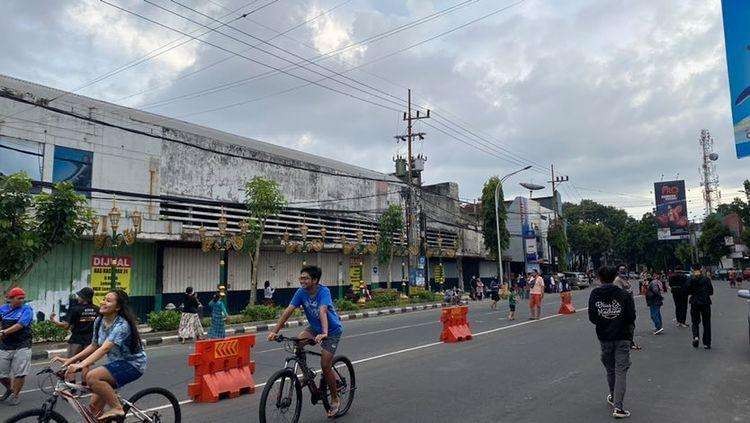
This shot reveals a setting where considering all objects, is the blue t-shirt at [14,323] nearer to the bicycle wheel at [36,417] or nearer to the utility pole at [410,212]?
the bicycle wheel at [36,417]

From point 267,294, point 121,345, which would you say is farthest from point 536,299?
point 121,345

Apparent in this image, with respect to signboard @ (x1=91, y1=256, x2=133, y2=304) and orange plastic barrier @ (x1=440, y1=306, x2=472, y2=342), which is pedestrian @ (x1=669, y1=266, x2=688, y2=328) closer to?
orange plastic barrier @ (x1=440, y1=306, x2=472, y2=342)

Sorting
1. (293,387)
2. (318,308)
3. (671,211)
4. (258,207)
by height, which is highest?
(671,211)

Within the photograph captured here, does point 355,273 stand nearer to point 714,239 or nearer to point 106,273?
point 106,273

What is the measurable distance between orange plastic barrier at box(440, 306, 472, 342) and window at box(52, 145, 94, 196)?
1283 cm

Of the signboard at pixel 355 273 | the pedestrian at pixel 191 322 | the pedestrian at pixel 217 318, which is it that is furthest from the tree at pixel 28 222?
the signboard at pixel 355 273

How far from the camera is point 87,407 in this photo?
16.4 feet

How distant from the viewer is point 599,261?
94000 mm

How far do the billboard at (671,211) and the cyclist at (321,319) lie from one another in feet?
228

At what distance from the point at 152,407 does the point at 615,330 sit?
5.21 meters

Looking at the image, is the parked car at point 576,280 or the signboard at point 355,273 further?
the parked car at point 576,280

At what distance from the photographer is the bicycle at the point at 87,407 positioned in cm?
451

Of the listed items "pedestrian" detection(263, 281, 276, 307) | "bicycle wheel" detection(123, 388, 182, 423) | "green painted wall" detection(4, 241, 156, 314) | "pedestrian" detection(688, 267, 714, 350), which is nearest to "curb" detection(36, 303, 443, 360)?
"pedestrian" detection(263, 281, 276, 307)

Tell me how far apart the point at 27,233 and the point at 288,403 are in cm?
1200
